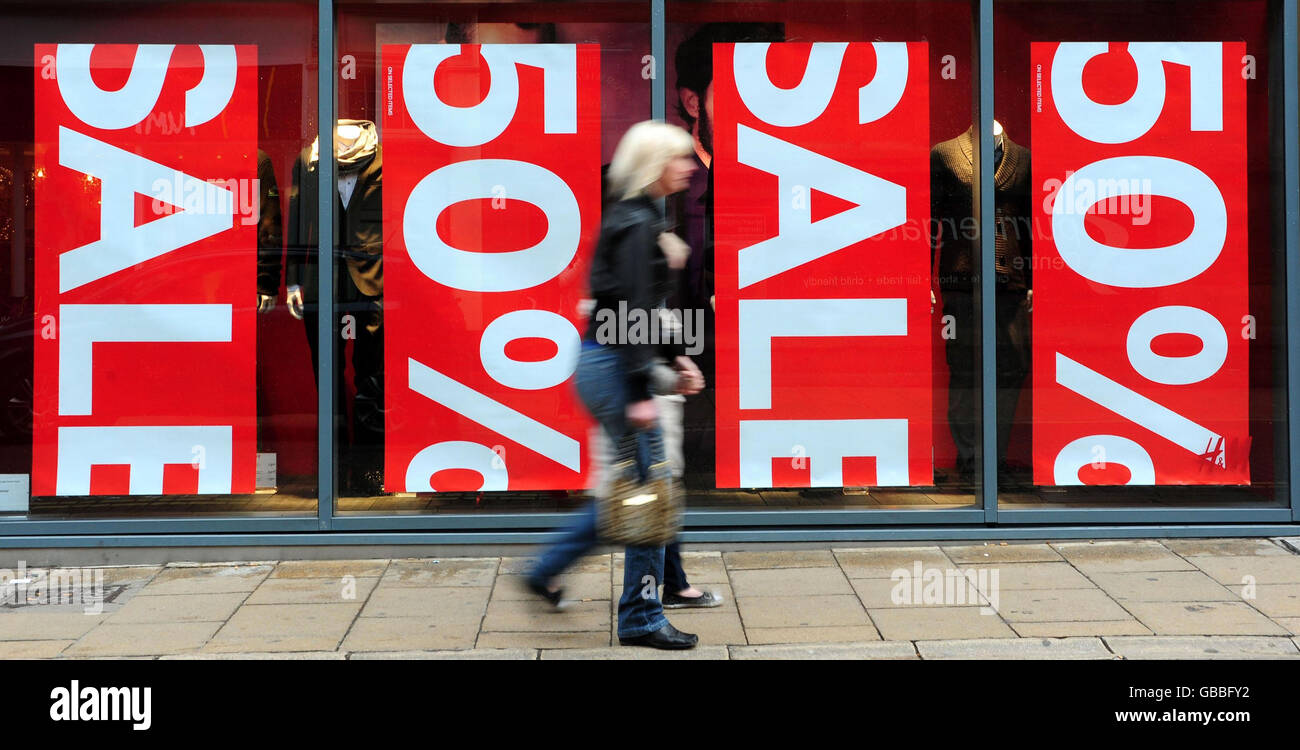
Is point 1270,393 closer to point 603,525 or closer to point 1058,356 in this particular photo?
point 1058,356

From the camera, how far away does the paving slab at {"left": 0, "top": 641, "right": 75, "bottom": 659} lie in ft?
14.8

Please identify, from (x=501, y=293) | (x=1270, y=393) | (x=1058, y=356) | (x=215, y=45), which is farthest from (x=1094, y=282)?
(x=215, y=45)

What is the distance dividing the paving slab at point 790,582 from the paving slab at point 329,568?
180cm

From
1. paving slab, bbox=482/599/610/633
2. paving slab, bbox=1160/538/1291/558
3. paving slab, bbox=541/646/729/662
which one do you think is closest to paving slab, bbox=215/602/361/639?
paving slab, bbox=482/599/610/633

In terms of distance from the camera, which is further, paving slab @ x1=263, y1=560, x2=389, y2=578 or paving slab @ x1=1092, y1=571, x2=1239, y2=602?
paving slab @ x1=263, y1=560, x2=389, y2=578

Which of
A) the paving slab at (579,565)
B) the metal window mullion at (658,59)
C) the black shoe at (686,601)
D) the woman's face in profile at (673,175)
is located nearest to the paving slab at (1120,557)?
the black shoe at (686,601)

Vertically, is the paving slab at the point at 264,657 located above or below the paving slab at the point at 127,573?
below

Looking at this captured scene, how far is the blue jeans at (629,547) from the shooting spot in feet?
13.7

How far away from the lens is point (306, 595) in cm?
533

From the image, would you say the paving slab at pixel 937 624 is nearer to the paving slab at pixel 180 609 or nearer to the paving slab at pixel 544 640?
the paving slab at pixel 544 640

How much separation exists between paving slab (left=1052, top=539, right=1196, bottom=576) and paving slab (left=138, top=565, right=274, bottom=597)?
4043mm

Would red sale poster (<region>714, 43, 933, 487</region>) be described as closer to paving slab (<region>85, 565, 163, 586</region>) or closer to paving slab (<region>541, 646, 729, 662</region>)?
paving slab (<region>541, 646, 729, 662</region>)

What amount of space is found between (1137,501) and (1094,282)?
1.21 metres

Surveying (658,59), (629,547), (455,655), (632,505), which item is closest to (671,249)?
(632,505)
